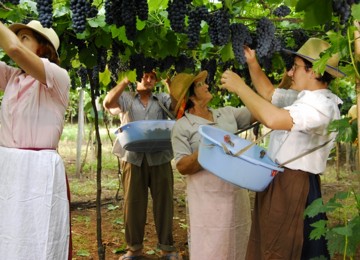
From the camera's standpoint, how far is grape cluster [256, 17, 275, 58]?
2722 millimetres

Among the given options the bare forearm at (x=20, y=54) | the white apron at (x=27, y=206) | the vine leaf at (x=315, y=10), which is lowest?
the white apron at (x=27, y=206)

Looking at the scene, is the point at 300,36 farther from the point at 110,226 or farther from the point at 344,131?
the point at 110,226

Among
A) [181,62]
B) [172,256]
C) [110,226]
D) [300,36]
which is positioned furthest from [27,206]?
[110,226]

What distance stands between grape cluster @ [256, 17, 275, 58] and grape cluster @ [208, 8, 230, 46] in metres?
0.30

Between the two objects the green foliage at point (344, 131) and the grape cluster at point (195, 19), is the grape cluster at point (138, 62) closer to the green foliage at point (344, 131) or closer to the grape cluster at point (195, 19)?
the grape cluster at point (195, 19)

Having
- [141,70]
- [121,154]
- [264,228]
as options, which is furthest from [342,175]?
[264,228]

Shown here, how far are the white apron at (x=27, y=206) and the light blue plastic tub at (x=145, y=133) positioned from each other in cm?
144

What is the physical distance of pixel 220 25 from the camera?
2.50 m

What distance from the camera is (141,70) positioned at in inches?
147

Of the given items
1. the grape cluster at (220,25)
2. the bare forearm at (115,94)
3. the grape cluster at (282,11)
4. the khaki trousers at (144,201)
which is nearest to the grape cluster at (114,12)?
the grape cluster at (220,25)

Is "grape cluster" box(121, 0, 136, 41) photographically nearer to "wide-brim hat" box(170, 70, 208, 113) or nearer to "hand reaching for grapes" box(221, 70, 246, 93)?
"hand reaching for grapes" box(221, 70, 246, 93)

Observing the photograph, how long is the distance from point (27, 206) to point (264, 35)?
1.64 m

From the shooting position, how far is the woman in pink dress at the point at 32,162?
238 centimetres

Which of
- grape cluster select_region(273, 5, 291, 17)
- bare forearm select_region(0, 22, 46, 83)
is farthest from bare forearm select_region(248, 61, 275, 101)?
bare forearm select_region(0, 22, 46, 83)
